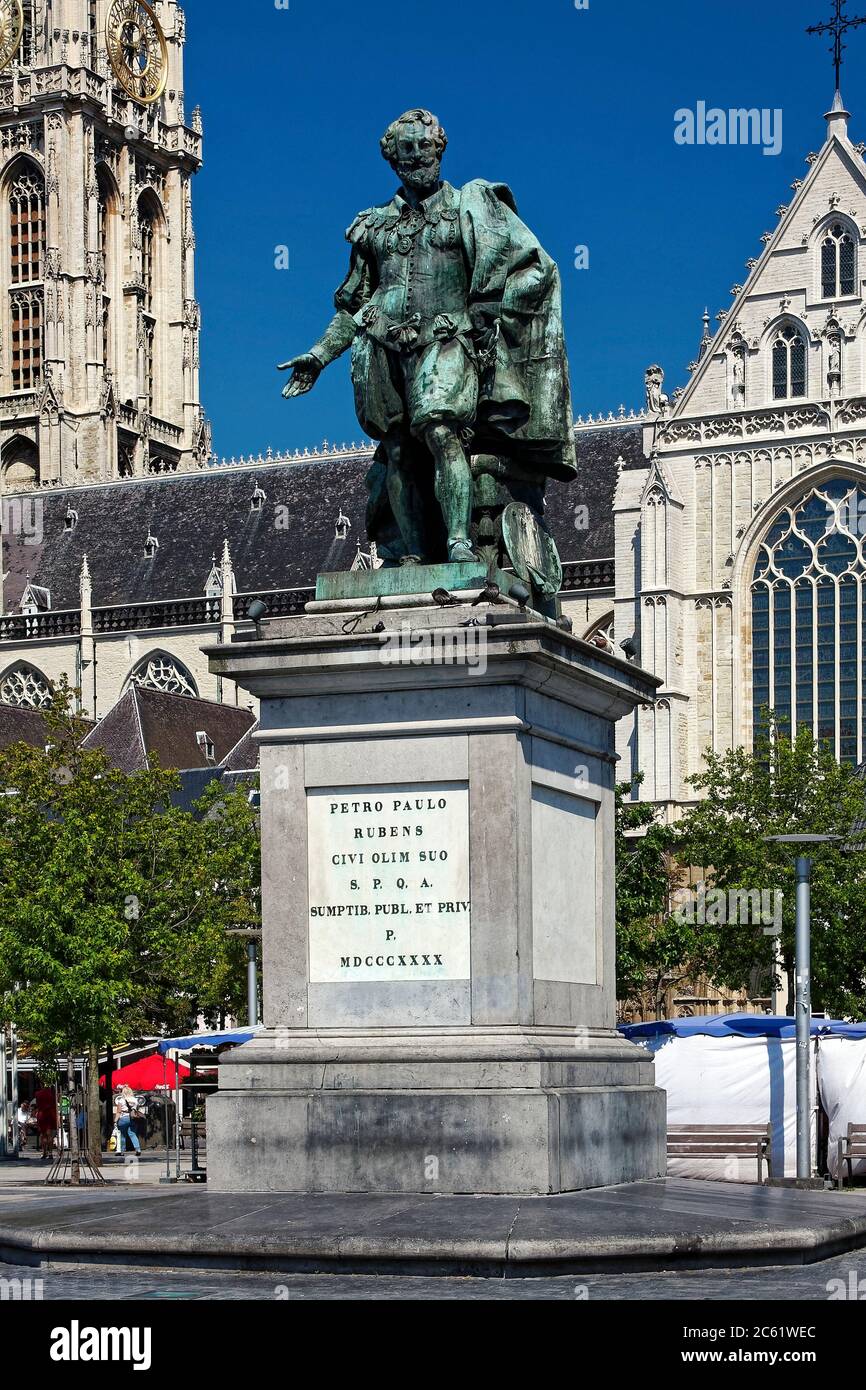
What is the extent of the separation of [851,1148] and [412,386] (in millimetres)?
13482

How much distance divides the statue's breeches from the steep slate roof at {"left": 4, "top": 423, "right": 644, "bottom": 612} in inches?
2440

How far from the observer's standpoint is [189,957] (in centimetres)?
4097

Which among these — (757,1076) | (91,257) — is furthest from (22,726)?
(757,1076)

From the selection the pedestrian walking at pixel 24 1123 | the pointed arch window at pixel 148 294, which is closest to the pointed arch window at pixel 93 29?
the pointed arch window at pixel 148 294

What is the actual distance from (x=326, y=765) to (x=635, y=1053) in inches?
93.9

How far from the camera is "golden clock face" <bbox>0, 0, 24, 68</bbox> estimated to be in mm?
105812

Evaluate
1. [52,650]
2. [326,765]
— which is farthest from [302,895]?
[52,650]

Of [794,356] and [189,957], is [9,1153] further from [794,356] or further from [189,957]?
[794,356]

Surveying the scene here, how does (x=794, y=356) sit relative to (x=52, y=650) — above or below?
above

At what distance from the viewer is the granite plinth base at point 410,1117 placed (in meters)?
10.6

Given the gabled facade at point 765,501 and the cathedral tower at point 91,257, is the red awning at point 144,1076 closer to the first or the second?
the gabled facade at point 765,501

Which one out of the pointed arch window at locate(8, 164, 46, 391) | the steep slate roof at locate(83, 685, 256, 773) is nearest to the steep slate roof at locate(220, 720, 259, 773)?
the steep slate roof at locate(83, 685, 256, 773)

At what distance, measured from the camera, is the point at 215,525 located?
3401 inches

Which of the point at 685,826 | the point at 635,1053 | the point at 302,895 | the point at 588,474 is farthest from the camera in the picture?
the point at 588,474
